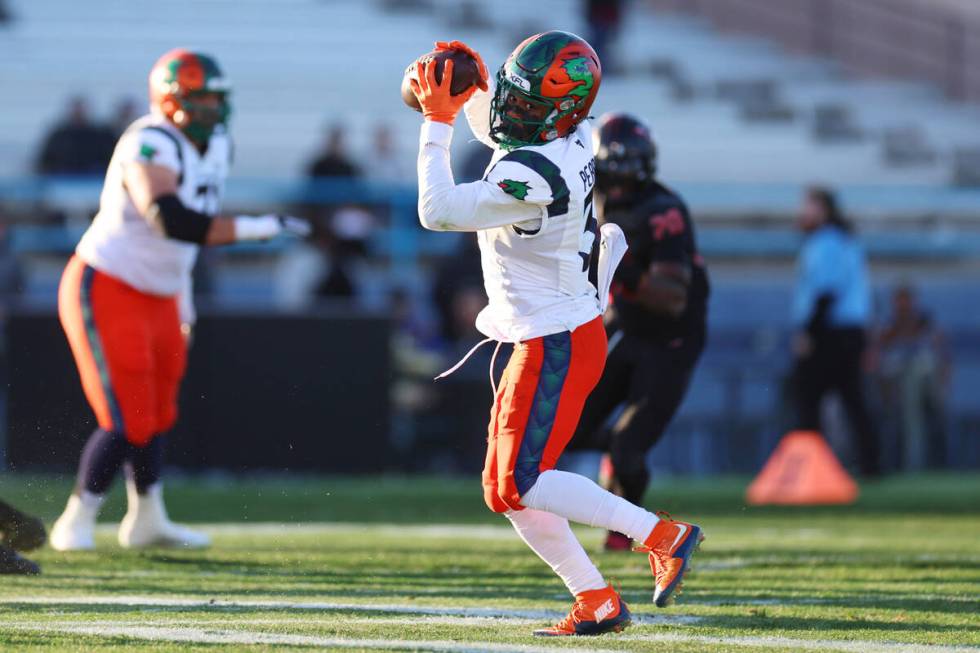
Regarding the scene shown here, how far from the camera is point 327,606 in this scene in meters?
4.96

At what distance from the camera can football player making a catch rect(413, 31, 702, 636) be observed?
448 centimetres

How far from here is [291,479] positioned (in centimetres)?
1066

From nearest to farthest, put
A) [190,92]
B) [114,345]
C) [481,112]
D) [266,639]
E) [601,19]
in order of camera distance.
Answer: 1. [266,639]
2. [481,112]
3. [114,345]
4. [190,92]
5. [601,19]

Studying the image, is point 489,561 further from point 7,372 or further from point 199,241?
point 7,372

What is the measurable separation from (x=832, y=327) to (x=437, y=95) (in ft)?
22.9

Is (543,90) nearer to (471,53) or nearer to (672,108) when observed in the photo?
(471,53)

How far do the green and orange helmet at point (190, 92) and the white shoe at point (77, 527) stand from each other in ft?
4.84

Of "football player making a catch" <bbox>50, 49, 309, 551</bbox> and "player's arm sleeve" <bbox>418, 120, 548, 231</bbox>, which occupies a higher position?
"player's arm sleeve" <bbox>418, 120, 548, 231</bbox>

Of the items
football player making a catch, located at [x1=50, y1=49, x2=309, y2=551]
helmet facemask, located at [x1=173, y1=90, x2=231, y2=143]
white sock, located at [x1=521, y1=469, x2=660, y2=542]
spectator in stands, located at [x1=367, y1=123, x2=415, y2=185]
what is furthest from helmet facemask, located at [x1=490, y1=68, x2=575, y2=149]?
spectator in stands, located at [x1=367, y1=123, x2=415, y2=185]

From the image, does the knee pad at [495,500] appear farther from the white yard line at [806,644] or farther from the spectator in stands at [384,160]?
the spectator in stands at [384,160]

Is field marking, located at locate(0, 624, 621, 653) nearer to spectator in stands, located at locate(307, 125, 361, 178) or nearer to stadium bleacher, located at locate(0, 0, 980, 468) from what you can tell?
stadium bleacher, located at locate(0, 0, 980, 468)

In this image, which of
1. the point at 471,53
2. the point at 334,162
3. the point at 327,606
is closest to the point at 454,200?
the point at 471,53

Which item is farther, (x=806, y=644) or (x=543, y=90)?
(x=543, y=90)

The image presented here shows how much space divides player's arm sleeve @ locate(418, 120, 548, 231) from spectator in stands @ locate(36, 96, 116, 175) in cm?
851
